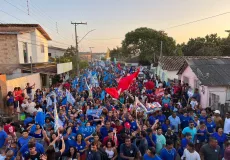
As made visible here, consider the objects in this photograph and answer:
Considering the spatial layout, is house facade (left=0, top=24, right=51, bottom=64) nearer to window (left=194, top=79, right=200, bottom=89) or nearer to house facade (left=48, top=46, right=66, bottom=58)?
window (left=194, top=79, right=200, bottom=89)

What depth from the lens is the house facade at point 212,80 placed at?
15.0 meters

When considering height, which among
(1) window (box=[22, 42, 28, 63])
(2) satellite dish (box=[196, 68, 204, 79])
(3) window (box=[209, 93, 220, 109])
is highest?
(1) window (box=[22, 42, 28, 63])

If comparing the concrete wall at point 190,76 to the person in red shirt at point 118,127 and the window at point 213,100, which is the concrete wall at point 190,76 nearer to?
the window at point 213,100

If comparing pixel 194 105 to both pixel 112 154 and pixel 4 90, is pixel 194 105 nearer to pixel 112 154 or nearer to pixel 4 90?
pixel 112 154

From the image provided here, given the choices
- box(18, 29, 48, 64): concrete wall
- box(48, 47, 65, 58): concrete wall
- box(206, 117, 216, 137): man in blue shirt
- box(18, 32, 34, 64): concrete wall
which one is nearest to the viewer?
box(206, 117, 216, 137): man in blue shirt

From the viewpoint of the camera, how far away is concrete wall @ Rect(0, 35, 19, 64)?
74.5ft

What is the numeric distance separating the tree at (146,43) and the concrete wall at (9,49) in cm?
3265

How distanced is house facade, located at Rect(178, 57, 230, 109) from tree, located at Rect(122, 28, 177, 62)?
33.7m

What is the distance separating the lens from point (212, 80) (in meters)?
15.6

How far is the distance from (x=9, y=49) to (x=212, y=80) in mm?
17404

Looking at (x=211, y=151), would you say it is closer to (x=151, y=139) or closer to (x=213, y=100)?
(x=151, y=139)

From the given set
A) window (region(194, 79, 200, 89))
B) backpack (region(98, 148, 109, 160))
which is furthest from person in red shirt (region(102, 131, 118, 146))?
window (region(194, 79, 200, 89))

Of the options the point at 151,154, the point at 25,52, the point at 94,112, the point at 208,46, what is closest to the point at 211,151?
the point at 151,154

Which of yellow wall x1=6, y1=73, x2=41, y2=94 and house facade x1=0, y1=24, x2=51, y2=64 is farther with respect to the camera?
house facade x1=0, y1=24, x2=51, y2=64
